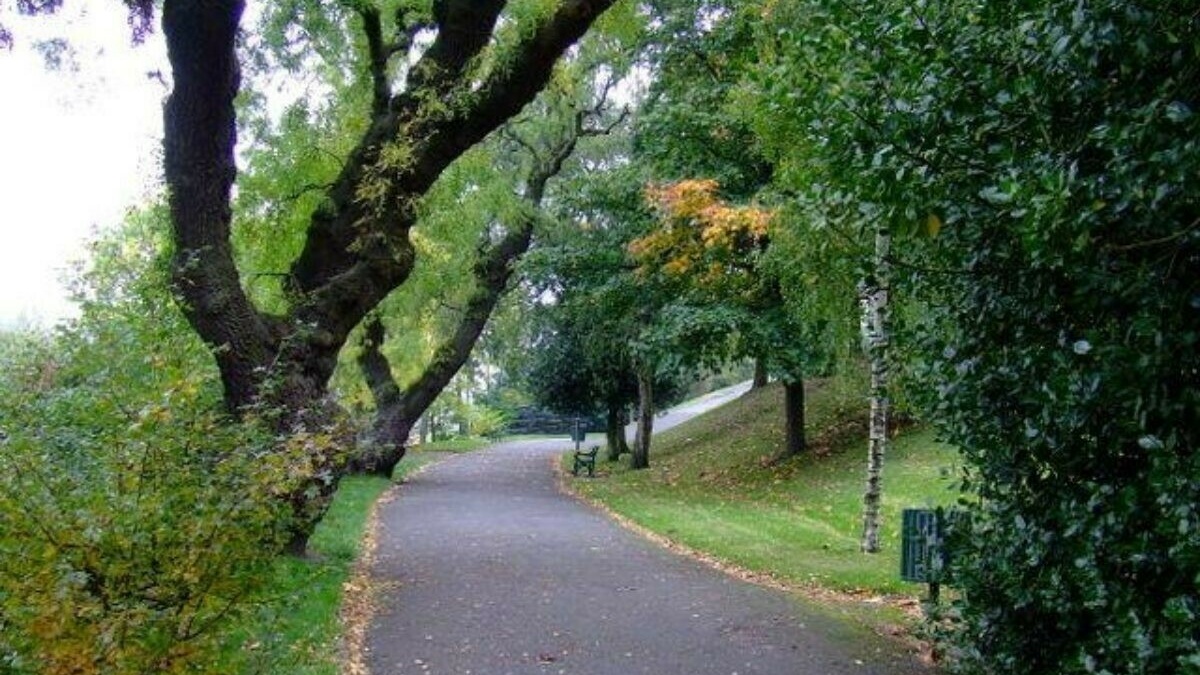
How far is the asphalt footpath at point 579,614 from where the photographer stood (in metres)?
7.22

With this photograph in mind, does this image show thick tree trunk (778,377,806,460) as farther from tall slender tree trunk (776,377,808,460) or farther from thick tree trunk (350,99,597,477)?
thick tree trunk (350,99,597,477)

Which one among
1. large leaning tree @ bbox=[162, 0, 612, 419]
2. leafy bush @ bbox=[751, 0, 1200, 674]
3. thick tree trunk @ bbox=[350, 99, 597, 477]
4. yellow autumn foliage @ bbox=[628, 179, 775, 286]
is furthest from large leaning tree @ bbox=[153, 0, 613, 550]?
thick tree trunk @ bbox=[350, 99, 597, 477]

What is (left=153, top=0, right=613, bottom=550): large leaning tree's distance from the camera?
31.0 ft

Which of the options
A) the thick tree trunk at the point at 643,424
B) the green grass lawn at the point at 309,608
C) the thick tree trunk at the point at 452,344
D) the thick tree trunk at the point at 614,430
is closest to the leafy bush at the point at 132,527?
the green grass lawn at the point at 309,608

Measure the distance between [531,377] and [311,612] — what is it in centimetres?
2070

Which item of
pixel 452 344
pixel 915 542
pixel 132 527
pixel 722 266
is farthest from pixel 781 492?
pixel 132 527

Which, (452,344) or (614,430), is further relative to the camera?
(614,430)

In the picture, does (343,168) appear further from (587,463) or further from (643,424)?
(587,463)

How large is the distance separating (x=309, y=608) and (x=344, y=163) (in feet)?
18.1

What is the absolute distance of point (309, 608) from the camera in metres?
8.39

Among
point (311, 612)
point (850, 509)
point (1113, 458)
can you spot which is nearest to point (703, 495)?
point (850, 509)

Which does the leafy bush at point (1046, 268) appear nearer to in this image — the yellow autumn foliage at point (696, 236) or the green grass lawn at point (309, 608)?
the green grass lawn at point (309, 608)

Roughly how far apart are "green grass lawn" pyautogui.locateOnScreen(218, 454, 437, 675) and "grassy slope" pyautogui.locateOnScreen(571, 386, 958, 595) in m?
3.62

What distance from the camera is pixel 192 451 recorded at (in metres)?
4.41
